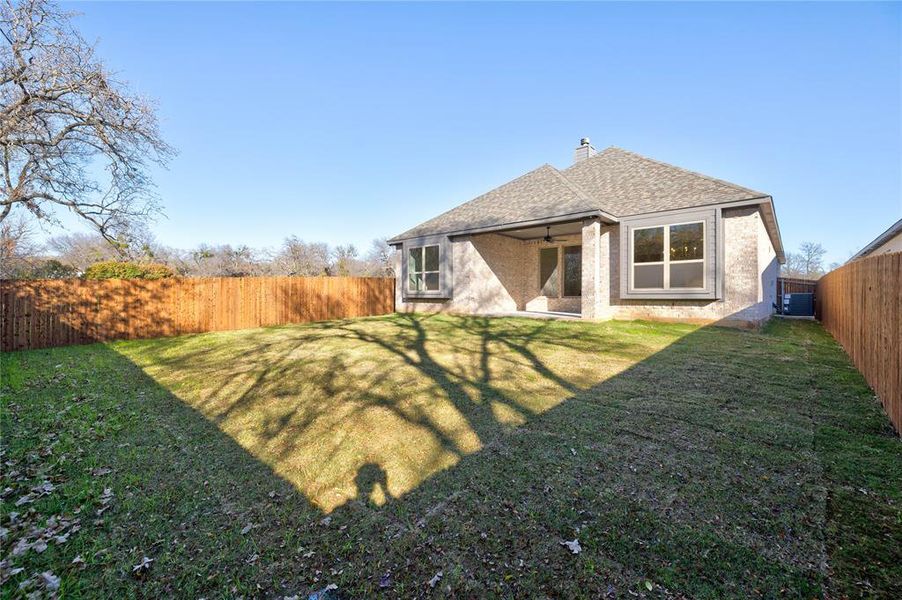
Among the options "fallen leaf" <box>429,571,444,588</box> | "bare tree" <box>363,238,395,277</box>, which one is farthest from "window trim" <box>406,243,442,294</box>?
"bare tree" <box>363,238,395,277</box>

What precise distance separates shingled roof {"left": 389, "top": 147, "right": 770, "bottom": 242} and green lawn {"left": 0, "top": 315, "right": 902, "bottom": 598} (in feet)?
20.8

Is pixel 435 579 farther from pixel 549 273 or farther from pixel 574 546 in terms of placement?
pixel 549 273

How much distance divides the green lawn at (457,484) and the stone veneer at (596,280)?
4.76 meters

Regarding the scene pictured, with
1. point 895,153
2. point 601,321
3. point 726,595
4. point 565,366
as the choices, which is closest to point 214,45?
point 565,366

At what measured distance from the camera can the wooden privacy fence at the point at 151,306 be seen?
9148 mm

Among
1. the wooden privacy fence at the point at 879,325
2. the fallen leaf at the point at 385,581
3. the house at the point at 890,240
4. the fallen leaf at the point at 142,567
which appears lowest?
the fallen leaf at the point at 142,567

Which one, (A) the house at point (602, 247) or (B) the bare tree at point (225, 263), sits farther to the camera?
(B) the bare tree at point (225, 263)

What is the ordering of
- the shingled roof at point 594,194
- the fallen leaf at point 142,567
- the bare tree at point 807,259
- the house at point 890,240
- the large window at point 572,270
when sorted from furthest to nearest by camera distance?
the bare tree at point 807,259 → the large window at point 572,270 → the shingled roof at point 594,194 → the house at point 890,240 → the fallen leaf at point 142,567

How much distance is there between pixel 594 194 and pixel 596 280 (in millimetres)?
3868

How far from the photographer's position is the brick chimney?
1639cm

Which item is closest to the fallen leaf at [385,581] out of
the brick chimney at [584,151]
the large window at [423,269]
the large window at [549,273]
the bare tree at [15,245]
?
the large window at [423,269]

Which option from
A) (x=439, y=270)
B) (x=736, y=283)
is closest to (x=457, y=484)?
(x=736, y=283)

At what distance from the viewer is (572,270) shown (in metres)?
14.8

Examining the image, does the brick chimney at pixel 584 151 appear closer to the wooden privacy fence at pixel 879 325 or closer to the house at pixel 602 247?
the house at pixel 602 247
